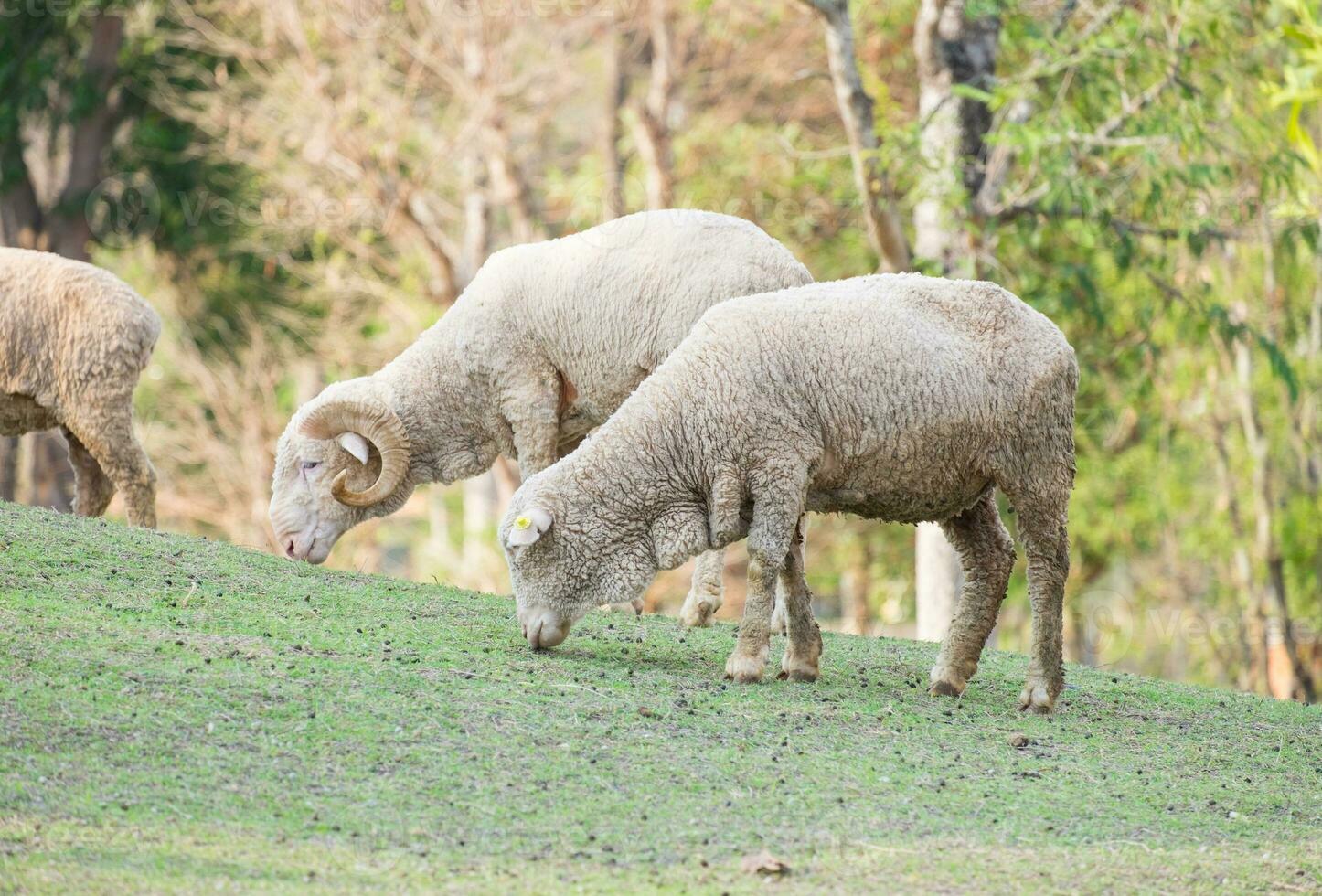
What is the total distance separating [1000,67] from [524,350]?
454 inches

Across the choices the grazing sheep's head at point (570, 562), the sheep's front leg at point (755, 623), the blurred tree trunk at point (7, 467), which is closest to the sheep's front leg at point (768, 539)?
the sheep's front leg at point (755, 623)

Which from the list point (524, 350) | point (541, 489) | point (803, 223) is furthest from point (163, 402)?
point (541, 489)

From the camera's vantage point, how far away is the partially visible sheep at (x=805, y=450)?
8148 millimetres

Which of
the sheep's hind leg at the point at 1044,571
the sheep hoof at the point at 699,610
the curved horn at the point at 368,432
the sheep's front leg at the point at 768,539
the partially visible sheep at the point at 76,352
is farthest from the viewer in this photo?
the partially visible sheep at the point at 76,352

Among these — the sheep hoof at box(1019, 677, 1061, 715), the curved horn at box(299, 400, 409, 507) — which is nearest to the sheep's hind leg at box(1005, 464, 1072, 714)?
the sheep hoof at box(1019, 677, 1061, 715)

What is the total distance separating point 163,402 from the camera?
2905cm

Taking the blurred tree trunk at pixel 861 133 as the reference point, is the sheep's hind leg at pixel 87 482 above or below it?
below

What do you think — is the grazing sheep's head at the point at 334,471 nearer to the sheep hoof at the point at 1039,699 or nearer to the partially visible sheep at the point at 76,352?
the partially visible sheep at the point at 76,352

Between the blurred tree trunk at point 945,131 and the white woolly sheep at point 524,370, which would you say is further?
the blurred tree trunk at point 945,131

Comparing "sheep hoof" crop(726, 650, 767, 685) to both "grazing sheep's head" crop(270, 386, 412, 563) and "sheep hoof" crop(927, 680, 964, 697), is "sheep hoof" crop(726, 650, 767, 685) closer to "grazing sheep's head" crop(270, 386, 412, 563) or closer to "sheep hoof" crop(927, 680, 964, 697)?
"sheep hoof" crop(927, 680, 964, 697)

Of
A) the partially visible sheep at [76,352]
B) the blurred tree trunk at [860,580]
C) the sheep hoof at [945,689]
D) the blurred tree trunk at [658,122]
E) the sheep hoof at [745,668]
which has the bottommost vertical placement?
the sheep hoof at [945,689]

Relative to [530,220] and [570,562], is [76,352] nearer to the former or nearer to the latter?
[570,562]

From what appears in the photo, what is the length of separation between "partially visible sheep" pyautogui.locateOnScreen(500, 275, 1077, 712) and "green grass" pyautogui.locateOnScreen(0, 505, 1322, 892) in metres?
0.49

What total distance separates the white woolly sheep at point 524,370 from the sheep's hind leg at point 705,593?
0.04ft
